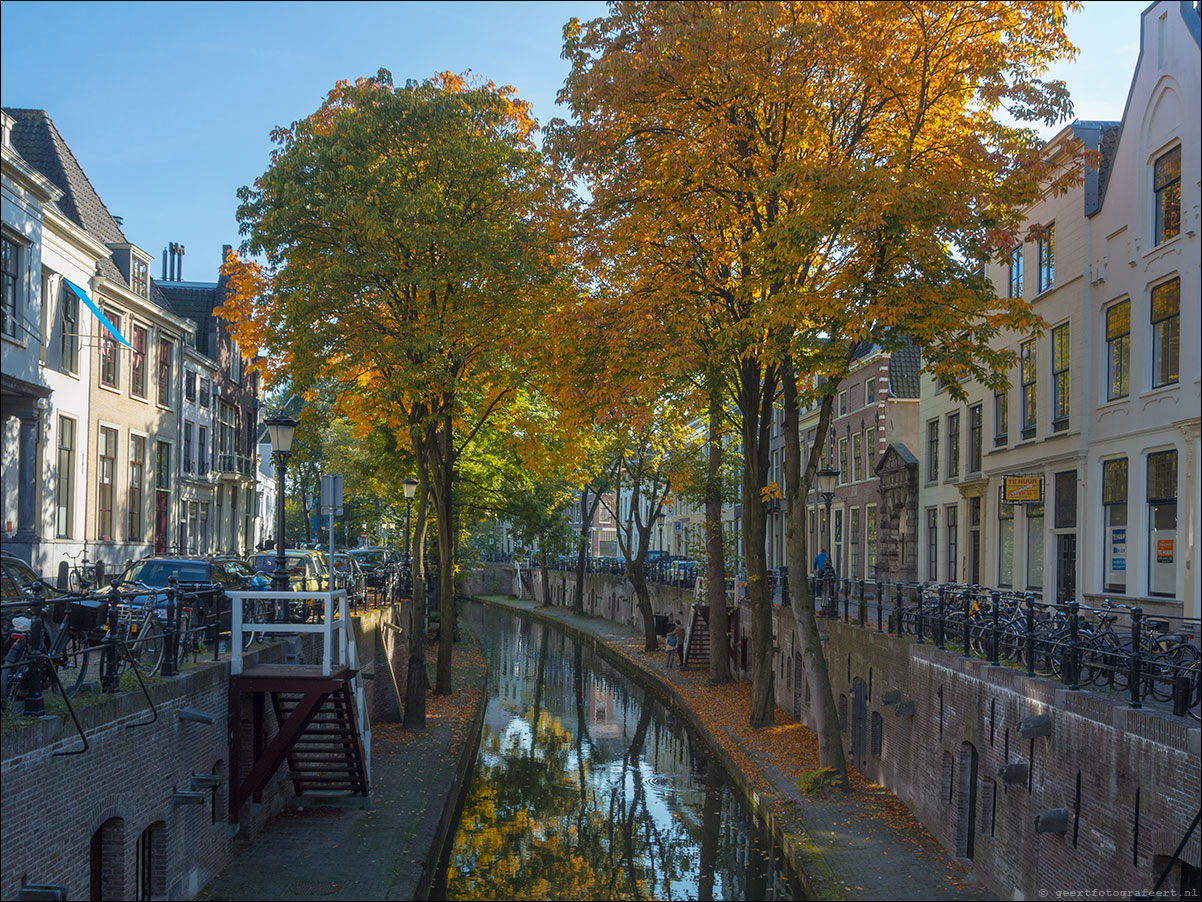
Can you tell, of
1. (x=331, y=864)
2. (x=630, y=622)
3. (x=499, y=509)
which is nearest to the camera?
(x=331, y=864)

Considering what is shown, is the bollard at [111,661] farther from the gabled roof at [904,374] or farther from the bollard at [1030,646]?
the gabled roof at [904,374]

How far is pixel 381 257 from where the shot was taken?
72.8 feet

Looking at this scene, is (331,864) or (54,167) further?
(54,167)

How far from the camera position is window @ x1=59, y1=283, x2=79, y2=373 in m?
28.7

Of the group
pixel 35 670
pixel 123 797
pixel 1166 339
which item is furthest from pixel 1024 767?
pixel 35 670

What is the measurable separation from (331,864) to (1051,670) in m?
9.42

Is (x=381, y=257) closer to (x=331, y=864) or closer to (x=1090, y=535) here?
(x=331, y=864)

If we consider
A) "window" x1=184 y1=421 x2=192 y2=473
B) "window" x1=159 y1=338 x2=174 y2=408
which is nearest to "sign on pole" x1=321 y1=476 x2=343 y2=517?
"window" x1=159 y1=338 x2=174 y2=408

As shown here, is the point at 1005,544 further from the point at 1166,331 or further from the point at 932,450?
the point at 1166,331

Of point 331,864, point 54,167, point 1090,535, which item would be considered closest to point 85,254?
point 54,167

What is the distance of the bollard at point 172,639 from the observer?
1277 cm

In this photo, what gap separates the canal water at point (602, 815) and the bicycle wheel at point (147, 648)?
516 centimetres

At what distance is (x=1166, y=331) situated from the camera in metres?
19.1

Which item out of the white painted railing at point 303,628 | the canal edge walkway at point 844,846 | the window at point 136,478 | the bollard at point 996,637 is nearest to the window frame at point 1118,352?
the bollard at point 996,637
